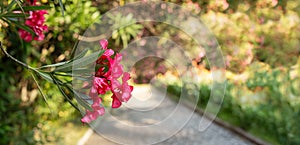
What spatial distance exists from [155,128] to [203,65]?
3428 millimetres

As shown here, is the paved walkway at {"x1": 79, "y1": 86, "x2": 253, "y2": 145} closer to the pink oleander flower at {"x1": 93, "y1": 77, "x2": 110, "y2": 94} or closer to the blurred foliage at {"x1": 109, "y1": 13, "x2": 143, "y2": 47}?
the blurred foliage at {"x1": 109, "y1": 13, "x2": 143, "y2": 47}

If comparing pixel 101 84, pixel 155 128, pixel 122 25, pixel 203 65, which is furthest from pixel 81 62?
pixel 203 65

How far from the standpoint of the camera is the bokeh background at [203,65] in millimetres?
4184

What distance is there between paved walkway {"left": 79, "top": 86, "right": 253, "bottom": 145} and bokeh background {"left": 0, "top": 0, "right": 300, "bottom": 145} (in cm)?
30

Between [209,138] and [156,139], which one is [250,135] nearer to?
[209,138]

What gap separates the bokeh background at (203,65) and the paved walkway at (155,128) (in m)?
0.30

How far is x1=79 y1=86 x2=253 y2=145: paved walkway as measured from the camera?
4.98 meters

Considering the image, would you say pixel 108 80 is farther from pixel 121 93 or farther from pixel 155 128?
pixel 155 128

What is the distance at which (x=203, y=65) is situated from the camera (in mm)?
8648

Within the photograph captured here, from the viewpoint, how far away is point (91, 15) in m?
4.57

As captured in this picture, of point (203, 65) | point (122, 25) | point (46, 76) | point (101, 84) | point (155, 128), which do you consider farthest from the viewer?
point (203, 65)

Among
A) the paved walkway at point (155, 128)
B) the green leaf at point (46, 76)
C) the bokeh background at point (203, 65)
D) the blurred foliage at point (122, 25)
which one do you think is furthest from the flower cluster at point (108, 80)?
the blurred foliage at point (122, 25)

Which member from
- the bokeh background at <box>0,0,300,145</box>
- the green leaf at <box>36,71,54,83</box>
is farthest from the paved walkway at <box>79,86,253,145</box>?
the green leaf at <box>36,71,54,83</box>

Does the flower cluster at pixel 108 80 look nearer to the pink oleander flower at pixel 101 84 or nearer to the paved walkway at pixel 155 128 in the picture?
the pink oleander flower at pixel 101 84
